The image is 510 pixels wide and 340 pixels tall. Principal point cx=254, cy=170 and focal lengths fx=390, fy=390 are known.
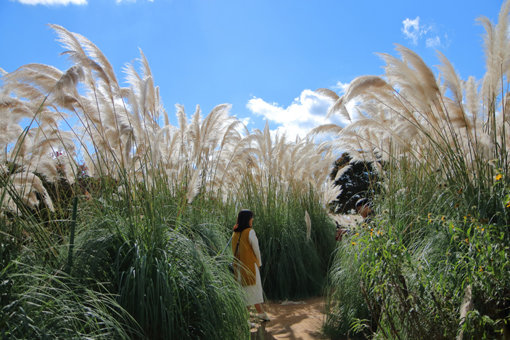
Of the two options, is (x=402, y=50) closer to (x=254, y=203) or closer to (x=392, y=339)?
(x=392, y=339)

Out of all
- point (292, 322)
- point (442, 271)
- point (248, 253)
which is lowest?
point (292, 322)

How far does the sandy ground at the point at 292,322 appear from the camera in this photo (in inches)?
180

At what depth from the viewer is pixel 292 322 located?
512cm

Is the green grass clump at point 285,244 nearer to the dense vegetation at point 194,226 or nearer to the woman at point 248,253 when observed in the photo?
the woman at point 248,253

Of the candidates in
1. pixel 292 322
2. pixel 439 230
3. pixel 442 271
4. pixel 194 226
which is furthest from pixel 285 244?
pixel 442 271

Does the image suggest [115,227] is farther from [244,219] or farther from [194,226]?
[244,219]

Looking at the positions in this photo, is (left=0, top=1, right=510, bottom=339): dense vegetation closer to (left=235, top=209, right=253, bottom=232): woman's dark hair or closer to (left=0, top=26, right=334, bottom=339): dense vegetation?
(left=0, top=26, right=334, bottom=339): dense vegetation

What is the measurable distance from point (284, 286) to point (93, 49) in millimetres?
4455

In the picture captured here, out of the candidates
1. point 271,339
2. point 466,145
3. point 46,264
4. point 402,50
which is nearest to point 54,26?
point 46,264

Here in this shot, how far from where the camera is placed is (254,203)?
684 cm

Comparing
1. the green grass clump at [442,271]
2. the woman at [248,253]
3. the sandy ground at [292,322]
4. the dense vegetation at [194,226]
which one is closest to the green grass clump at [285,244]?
the sandy ground at [292,322]

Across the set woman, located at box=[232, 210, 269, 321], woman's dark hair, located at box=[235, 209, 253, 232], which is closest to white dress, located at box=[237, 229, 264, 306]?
woman, located at box=[232, 210, 269, 321]

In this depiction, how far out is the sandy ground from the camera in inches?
180

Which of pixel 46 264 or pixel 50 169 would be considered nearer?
pixel 46 264
